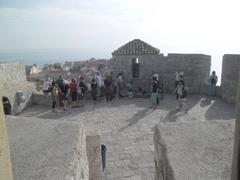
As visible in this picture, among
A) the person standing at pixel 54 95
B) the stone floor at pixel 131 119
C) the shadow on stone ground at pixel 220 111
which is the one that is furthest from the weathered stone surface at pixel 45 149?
the shadow on stone ground at pixel 220 111

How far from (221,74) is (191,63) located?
1.63 metres

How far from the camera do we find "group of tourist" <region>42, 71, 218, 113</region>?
1063 cm

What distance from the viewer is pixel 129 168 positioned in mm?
6055

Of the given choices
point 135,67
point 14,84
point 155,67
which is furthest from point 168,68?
point 14,84

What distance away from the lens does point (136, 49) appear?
14.0 metres

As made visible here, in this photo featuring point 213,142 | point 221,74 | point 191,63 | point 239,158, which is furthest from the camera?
point 191,63

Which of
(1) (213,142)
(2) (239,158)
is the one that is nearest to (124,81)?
(1) (213,142)

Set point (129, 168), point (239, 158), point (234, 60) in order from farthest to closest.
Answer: point (234, 60)
point (129, 168)
point (239, 158)

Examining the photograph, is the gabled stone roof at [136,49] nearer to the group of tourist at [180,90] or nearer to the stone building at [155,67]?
the stone building at [155,67]

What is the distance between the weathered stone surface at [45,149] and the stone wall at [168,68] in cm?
967

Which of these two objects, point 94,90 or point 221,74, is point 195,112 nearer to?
point 221,74

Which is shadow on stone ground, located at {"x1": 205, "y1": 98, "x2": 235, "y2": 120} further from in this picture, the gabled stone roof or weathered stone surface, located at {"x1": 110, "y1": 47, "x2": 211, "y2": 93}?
the gabled stone roof

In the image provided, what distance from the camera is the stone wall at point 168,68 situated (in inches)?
523

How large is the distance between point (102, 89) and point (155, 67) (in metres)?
3.15
